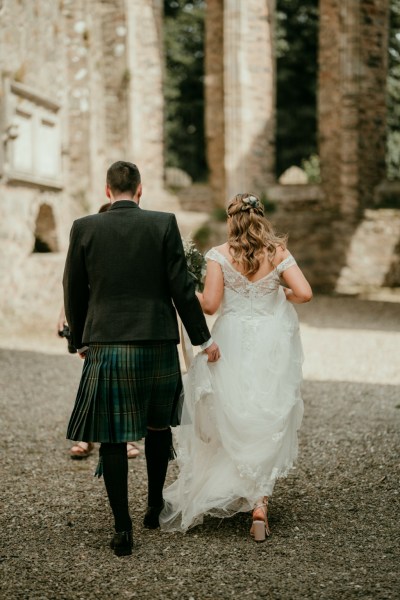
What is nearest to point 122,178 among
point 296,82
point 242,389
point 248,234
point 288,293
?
point 248,234

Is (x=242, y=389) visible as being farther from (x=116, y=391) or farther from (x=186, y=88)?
(x=186, y=88)

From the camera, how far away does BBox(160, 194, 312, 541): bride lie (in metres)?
3.47

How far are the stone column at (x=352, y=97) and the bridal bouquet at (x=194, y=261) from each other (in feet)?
37.8

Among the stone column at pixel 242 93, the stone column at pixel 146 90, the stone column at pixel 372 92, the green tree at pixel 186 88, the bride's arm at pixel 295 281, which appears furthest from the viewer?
the green tree at pixel 186 88

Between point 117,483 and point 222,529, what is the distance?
61 cm

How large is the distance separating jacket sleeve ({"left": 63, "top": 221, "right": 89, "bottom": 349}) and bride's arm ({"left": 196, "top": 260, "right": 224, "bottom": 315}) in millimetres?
572

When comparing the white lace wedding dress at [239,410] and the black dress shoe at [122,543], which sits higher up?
the white lace wedding dress at [239,410]

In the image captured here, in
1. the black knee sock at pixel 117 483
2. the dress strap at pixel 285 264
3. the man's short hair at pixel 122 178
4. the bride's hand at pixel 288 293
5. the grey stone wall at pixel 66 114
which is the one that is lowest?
the black knee sock at pixel 117 483

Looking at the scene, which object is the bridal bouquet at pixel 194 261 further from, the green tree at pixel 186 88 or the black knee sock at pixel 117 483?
the green tree at pixel 186 88

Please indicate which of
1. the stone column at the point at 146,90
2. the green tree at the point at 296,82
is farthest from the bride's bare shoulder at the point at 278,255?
the green tree at the point at 296,82

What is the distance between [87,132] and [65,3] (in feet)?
6.73

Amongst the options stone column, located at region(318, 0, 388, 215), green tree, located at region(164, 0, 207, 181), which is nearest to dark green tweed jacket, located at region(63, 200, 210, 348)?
stone column, located at region(318, 0, 388, 215)

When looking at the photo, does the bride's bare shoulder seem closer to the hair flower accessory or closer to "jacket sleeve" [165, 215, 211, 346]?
the hair flower accessory

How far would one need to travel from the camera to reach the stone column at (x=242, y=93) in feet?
47.7
